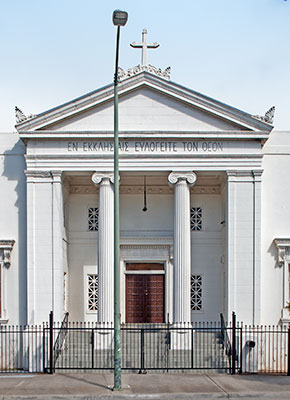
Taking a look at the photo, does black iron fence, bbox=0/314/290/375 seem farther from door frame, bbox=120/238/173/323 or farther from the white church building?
door frame, bbox=120/238/173/323

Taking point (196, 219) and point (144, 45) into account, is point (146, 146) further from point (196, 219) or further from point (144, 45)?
point (196, 219)

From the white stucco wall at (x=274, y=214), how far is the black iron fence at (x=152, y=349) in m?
1.10

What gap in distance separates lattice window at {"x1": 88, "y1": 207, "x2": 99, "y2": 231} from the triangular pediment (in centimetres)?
420

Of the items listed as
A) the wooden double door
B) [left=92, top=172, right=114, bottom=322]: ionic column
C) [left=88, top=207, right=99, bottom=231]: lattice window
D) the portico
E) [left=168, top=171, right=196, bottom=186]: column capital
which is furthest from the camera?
[left=88, top=207, right=99, bottom=231]: lattice window

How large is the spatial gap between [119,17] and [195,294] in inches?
518

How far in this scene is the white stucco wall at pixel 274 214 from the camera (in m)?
20.4

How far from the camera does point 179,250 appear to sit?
19625mm

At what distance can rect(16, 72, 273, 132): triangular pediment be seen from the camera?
19.6m

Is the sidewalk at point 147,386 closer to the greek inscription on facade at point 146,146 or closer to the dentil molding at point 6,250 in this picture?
the dentil molding at point 6,250

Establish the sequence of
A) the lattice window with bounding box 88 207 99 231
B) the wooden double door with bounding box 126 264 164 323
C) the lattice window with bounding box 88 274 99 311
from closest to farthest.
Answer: the lattice window with bounding box 88 274 99 311 < the wooden double door with bounding box 126 264 164 323 < the lattice window with bounding box 88 207 99 231

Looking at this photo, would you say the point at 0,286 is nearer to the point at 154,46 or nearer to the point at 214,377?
the point at 214,377

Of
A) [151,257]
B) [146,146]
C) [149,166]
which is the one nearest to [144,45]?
[146,146]

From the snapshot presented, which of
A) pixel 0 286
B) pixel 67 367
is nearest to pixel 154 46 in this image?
pixel 0 286

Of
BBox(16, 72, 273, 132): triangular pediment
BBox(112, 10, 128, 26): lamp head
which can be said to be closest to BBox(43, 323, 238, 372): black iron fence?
BBox(16, 72, 273, 132): triangular pediment
